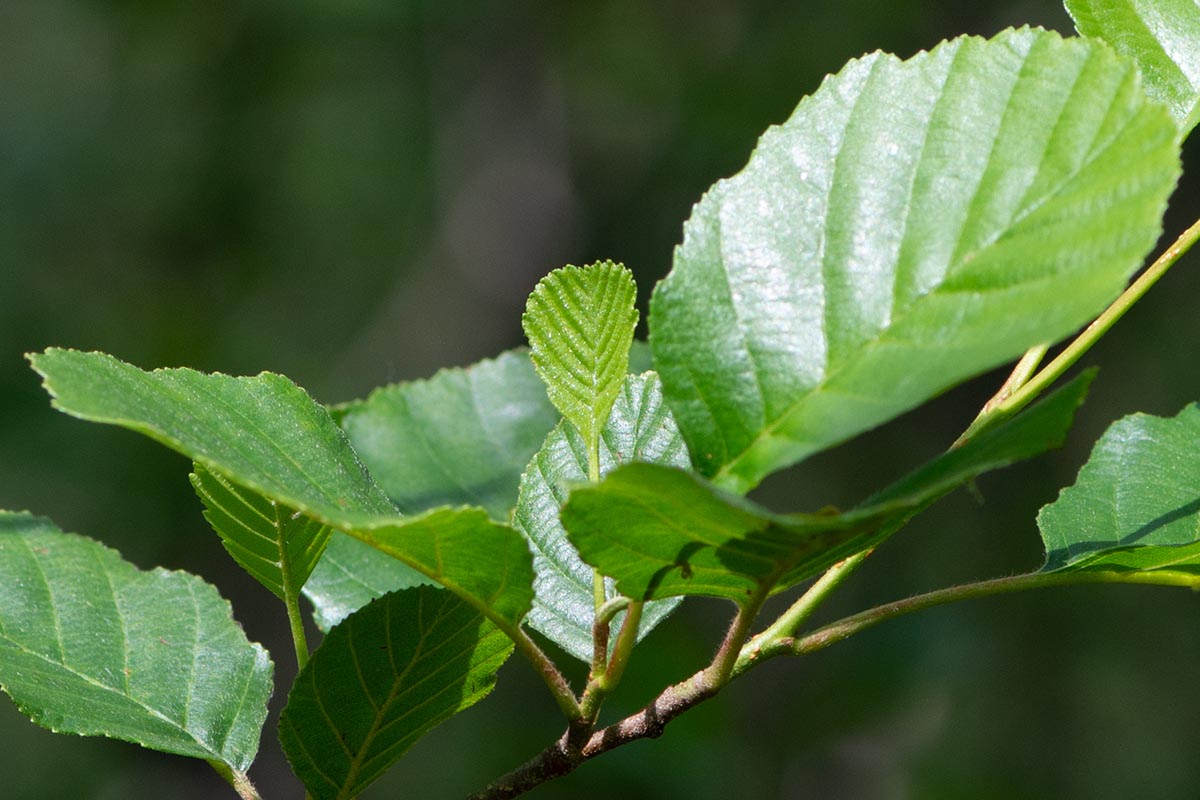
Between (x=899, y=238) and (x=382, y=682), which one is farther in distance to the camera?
(x=382, y=682)

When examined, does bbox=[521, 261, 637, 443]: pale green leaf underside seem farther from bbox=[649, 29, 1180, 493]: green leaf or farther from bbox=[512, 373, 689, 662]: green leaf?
bbox=[512, 373, 689, 662]: green leaf

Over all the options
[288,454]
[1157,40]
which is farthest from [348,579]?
[1157,40]

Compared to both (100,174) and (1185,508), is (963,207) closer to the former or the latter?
(1185,508)

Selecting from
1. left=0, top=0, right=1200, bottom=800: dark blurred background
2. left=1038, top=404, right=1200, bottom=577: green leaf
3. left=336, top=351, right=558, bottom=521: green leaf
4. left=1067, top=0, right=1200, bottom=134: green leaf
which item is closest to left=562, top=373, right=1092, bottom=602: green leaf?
left=1038, top=404, right=1200, bottom=577: green leaf

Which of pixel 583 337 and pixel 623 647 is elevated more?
pixel 583 337

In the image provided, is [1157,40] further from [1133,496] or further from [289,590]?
[289,590]

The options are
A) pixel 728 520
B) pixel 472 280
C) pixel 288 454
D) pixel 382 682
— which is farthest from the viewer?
pixel 472 280

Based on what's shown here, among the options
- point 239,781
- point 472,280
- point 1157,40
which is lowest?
point 239,781

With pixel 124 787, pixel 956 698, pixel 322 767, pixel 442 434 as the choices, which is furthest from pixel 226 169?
pixel 322 767
